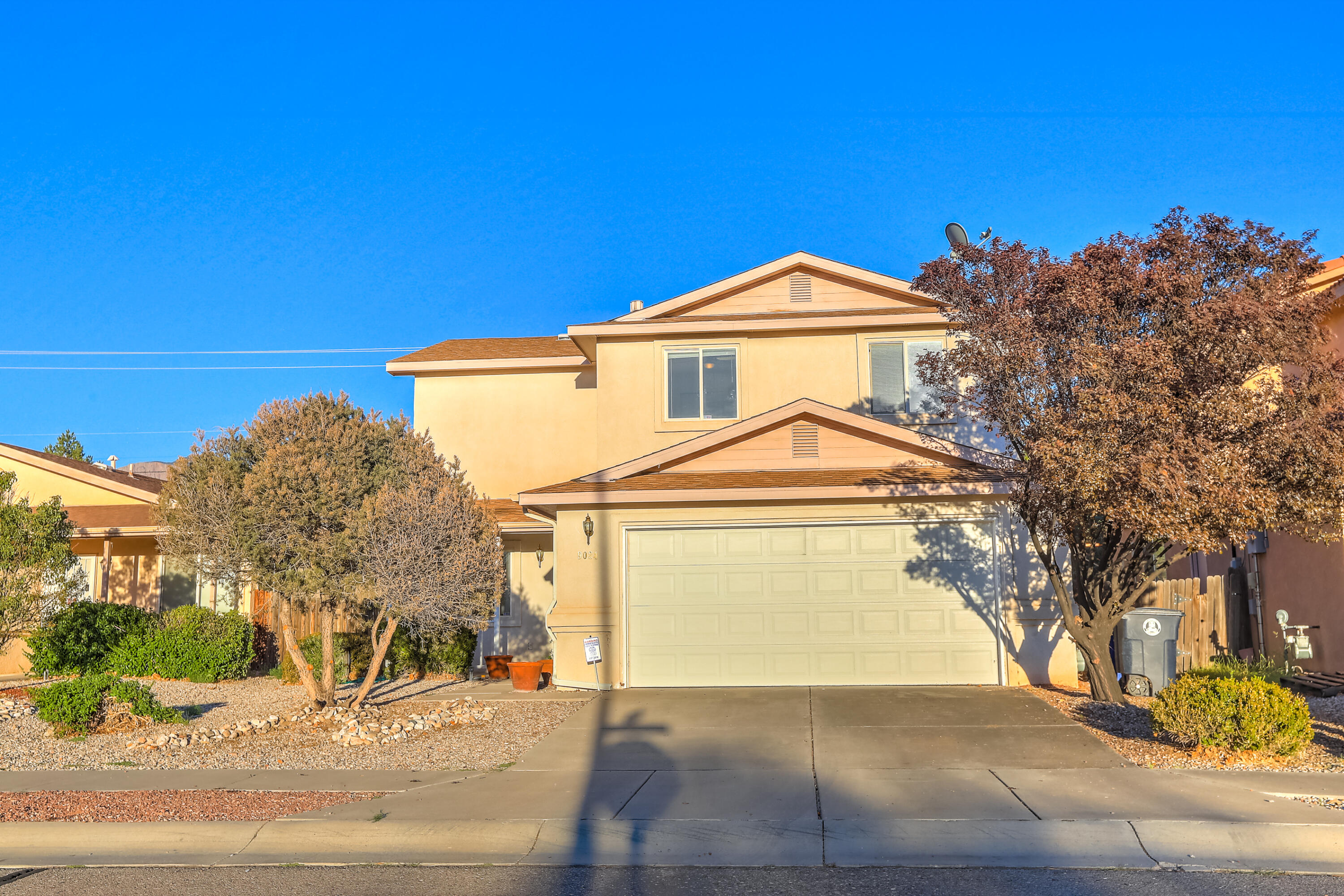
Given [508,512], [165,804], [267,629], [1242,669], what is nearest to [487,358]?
[508,512]

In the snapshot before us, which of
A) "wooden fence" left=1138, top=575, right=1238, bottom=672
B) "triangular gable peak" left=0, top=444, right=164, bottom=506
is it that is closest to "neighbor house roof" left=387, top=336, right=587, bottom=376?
"triangular gable peak" left=0, top=444, right=164, bottom=506

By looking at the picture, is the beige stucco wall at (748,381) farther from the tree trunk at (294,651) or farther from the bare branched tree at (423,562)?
the tree trunk at (294,651)

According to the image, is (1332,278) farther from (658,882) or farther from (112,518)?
(112,518)

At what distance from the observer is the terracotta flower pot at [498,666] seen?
1698 cm

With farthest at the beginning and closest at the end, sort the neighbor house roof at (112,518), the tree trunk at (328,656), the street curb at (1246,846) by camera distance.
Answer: the neighbor house roof at (112,518), the tree trunk at (328,656), the street curb at (1246,846)

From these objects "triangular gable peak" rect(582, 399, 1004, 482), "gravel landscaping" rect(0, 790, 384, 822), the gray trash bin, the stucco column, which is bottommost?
"gravel landscaping" rect(0, 790, 384, 822)

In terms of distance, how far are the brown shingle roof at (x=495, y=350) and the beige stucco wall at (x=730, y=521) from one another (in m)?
5.08

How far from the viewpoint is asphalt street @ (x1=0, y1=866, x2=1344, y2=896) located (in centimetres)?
638

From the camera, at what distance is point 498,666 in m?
17.0

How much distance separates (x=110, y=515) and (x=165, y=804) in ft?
41.3

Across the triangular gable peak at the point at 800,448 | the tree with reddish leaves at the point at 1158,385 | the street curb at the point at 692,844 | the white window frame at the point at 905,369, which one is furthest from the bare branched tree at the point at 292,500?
the white window frame at the point at 905,369

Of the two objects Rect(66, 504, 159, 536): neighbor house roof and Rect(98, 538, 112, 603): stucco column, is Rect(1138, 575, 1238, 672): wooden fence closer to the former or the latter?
Rect(66, 504, 159, 536): neighbor house roof

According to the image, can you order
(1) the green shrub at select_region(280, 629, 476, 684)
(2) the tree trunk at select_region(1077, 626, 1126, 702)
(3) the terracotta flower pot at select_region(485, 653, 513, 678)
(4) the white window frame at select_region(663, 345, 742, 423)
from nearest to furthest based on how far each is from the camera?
1. (2) the tree trunk at select_region(1077, 626, 1126, 702)
2. (1) the green shrub at select_region(280, 629, 476, 684)
3. (3) the terracotta flower pot at select_region(485, 653, 513, 678)
4. (4) the white window frame at select_region(663, 345, 742, 423)

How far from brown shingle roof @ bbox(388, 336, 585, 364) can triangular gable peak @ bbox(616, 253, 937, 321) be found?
2345mm
